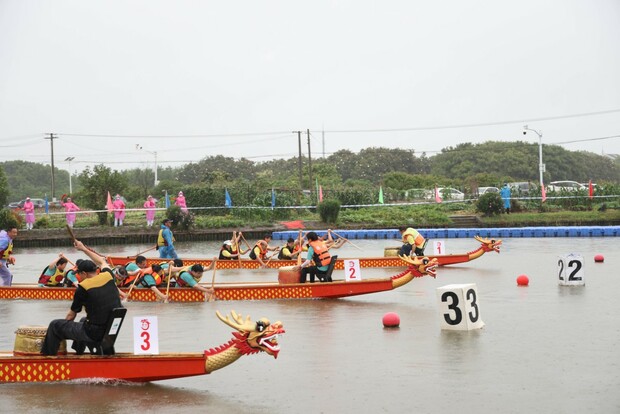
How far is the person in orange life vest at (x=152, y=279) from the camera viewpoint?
15.4 meters

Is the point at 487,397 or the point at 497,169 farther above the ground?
the point at 497,169

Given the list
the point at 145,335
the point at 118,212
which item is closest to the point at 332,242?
the point at 145,335

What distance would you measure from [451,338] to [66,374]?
5128 mm

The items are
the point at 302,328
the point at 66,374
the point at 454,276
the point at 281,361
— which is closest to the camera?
the point at 66,374

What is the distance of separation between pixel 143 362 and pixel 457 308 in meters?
4.87

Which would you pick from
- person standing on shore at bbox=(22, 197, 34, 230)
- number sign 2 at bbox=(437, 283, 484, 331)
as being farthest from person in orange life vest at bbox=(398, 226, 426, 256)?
person standing on shore at bbox=(22, 197, 34, 230)

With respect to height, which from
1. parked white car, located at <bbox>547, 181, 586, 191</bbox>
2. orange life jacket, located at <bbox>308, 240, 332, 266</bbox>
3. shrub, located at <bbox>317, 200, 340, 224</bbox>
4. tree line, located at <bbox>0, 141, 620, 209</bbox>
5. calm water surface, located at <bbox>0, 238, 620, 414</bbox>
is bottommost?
calm water surface, located at <bbox>0, 238, 620, 414</bbox>

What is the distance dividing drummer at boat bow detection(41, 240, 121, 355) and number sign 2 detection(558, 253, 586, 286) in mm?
10596

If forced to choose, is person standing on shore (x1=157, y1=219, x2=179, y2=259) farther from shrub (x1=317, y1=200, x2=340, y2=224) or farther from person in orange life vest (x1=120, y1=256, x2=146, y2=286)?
shrub (x1=317, y1=200, x2=340, y2=224)

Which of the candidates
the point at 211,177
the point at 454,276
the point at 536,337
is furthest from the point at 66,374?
the point at 211,177

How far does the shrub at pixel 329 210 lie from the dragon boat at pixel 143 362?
2904cm

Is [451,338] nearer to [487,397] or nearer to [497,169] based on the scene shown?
[487,397]

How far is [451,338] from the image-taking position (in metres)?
11.6

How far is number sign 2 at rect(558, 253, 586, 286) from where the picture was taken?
16.9 m
